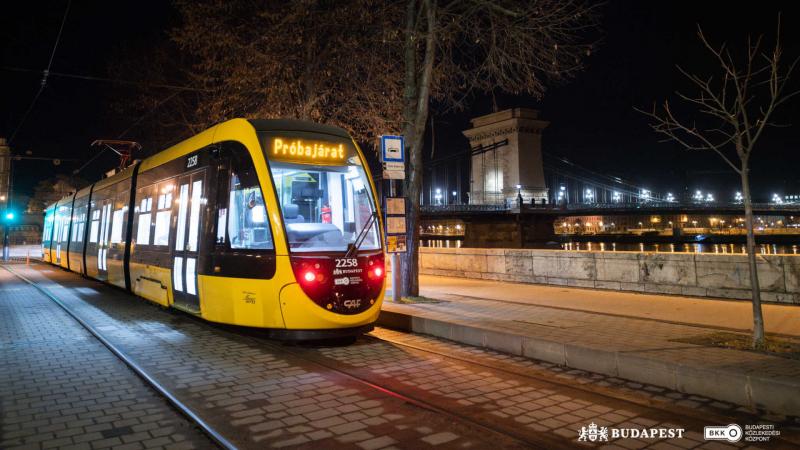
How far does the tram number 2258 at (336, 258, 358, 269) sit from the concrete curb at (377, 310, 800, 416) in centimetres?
208

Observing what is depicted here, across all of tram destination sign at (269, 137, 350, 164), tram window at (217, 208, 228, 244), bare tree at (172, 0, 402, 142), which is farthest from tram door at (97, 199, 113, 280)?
tram destination sign at (269, 137, 350, 164)

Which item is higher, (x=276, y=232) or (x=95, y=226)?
(x=95, y=226)

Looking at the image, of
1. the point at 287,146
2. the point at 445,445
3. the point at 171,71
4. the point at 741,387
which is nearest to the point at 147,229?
the point at 287,146

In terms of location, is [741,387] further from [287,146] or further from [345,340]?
[287,146]

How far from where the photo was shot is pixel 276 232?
6.68 meters

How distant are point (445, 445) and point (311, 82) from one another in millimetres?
12589

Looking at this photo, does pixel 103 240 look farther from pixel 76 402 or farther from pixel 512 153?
pixel 512 153

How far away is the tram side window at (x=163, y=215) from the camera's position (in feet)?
29.9

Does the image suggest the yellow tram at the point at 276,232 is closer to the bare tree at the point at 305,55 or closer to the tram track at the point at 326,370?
the tram track at the point at 326,370

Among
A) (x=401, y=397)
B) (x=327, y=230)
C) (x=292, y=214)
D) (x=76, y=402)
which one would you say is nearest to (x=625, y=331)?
(x=401, y=397)

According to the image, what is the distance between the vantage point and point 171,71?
21203 millimetres

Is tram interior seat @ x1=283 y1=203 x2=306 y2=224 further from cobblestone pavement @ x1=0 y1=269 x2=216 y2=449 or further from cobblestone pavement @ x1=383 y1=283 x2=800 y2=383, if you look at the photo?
cobblestone pavement @ x1=383 y1=283 x2=800 y2=383

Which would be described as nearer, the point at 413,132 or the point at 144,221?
the point at 144,221

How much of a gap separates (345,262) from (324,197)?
43.5 inches
